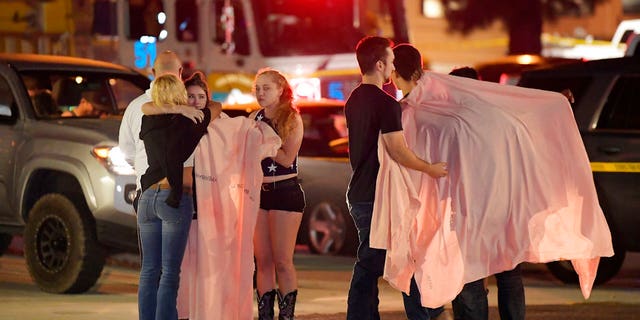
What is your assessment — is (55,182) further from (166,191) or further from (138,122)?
(166,191)

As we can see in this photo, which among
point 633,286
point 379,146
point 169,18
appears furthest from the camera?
point 169,18

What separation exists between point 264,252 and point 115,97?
179 inches

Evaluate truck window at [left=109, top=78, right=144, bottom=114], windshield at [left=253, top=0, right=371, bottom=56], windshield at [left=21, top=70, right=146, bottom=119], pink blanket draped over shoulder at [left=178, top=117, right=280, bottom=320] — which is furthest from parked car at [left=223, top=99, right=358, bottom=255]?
windshield at [left=253, top=0, right=371, bottom=56]

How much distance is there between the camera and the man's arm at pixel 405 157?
8.60 metres

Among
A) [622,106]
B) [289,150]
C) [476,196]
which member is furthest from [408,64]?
[622,106]

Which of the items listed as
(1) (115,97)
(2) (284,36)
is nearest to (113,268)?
(1) (115,97)

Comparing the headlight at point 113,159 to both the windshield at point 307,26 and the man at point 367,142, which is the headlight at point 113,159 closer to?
the man at point 367,142

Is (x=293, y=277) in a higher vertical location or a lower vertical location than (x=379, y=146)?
lower

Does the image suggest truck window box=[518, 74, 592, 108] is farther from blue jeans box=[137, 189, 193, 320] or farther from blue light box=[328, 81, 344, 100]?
blue light box=[328, 81, 344, 100]

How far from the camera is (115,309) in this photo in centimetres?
1117

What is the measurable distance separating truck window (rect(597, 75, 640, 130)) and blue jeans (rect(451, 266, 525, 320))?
11.7ft

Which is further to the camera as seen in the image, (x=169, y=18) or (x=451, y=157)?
(x=169, y=18)

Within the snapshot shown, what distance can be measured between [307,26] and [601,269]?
880 centimetres

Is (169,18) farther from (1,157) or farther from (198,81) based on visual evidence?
(198,81)
